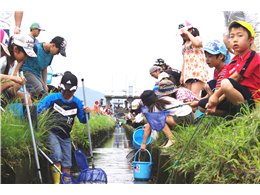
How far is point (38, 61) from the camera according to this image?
6449 mm

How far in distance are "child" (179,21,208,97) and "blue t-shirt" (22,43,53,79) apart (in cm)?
182

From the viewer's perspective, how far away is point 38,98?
638 centimetres

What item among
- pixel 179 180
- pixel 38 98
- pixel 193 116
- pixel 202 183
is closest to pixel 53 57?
pixel 38 98

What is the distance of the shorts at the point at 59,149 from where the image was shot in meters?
5.05

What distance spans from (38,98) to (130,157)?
1937mm

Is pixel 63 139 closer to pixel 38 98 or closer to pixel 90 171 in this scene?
pixel 90 171

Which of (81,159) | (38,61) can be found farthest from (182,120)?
(38,61)

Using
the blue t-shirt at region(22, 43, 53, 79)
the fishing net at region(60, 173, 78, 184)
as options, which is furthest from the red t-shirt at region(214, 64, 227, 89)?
the blue t-shirt at region(22, 43, 53, 79)

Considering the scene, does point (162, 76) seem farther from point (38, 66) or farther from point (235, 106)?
point (235, 106)

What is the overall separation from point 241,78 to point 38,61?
305cm

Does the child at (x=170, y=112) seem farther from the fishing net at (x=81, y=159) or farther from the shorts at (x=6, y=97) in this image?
the shorts at (x=6, y=97)

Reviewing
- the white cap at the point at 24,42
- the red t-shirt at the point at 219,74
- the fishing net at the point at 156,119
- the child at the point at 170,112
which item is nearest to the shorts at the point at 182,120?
the child at the point at 170,112

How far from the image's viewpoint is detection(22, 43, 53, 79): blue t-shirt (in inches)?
252

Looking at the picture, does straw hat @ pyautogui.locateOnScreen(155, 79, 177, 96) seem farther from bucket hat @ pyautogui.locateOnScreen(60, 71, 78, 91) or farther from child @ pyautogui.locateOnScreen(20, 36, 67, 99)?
child @ pyautogui.locateOnScreen(20, 36, 67, 99)
